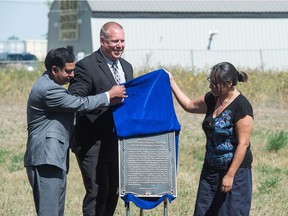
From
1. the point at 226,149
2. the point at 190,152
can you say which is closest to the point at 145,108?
the point at 226,149

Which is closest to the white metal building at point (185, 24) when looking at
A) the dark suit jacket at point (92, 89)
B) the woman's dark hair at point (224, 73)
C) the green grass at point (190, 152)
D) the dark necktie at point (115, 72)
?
the green grass at point (190, 152)

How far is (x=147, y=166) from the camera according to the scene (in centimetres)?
668

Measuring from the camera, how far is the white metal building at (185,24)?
4147 cm

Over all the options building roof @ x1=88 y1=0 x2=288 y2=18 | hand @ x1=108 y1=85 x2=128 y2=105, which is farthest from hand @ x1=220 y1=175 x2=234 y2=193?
building roof @ x1=88 y1=0 x2=288 y2=18

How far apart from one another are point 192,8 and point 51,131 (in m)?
37.6

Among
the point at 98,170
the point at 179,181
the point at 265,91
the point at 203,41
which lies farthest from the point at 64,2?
the point at 98,170

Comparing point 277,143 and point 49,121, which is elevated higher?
point 49,121

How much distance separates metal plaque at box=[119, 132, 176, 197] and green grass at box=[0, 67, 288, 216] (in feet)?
6.09

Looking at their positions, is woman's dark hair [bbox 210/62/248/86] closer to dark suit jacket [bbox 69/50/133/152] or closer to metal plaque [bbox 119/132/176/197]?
metal plaque [bbox 119/132/176/197]

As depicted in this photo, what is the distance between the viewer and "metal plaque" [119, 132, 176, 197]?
6664 mm

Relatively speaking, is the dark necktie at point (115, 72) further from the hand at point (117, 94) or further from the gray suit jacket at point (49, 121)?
the gray suit jacket at point (49, 121)

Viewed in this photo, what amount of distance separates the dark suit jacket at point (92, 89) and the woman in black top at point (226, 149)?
38.9 inches

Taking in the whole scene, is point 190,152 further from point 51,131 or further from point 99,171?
point 51,131

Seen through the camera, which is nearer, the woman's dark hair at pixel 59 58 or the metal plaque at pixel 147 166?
the woman's dark hair at pixel 59 58
